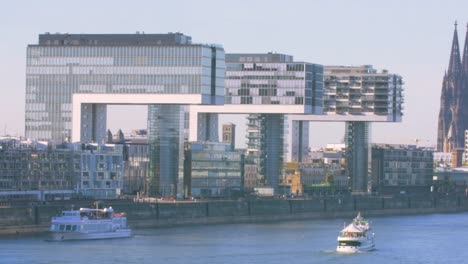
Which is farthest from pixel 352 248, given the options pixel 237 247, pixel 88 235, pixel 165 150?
pixel 165 150

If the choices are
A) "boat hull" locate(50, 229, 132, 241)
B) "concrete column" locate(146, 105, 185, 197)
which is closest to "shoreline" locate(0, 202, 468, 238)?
"boat hull" locate(50, 229, 132, 241)

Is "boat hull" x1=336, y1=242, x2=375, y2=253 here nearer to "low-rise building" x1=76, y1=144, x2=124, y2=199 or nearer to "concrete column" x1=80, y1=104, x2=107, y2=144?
"low-rise building" x1=76, y1=144, x2=124, y2=199

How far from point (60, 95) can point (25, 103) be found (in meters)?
5.12

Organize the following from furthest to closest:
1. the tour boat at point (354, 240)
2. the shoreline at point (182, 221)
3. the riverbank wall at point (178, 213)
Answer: the riverbank wall at point (178, 213) < the shoreline at point (182, 221) < the tour boat at point (354, 240)

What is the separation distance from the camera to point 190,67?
183875 mm

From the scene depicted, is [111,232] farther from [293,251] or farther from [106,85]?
[106,85]

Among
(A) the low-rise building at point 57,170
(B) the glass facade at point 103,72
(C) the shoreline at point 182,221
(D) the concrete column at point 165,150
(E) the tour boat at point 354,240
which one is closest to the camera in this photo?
(E) the tour boat at point 354,240

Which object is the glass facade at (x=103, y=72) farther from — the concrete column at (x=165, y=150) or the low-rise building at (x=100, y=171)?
the low-rise building at (x=100, y=171)

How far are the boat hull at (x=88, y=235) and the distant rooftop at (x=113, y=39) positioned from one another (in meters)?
44.8

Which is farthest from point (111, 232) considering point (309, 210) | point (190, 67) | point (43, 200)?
point (309, 210)

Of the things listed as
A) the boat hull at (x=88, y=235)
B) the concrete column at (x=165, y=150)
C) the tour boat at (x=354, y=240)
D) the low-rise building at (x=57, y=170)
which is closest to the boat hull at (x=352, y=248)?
the tour boat at (x=354, y=240)

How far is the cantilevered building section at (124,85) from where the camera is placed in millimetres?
184375

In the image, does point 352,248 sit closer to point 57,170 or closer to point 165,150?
point 57,170

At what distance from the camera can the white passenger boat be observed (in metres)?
138
